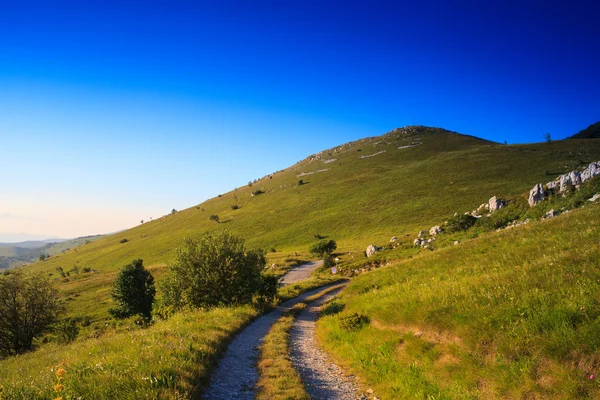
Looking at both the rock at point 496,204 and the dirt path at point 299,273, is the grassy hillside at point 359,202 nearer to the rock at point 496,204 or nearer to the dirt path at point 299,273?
the dirt path at point 299,273

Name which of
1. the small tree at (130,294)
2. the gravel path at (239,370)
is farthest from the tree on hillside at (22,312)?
the gravel path at (239,370)

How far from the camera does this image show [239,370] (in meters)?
12.2

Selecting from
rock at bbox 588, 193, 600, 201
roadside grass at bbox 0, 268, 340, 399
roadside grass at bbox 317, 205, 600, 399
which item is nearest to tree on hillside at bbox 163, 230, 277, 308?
roadside grass at bbox 0, 268, 340, 399

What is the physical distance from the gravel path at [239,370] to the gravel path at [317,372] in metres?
1.89

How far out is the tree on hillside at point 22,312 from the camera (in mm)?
34000

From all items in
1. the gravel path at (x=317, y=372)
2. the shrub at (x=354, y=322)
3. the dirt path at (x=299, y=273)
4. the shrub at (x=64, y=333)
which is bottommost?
the dirt path at (x=299, y=273)

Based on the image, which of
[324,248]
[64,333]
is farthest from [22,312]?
[324,248]

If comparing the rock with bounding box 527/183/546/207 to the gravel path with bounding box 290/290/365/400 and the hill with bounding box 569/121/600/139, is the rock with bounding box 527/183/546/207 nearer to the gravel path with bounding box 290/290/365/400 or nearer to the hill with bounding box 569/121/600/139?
the gravel path with bounding box 290/290/365/400

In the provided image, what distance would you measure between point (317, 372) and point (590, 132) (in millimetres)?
228133

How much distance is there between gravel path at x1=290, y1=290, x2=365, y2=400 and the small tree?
45.1 meters

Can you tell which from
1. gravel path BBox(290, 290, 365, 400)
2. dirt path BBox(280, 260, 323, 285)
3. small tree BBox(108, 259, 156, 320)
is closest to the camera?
gravel path BBox(290, 290, 365, 400)

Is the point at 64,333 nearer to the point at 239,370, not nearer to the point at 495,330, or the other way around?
the point at 239,370

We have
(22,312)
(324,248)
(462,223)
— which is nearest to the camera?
(22,312)

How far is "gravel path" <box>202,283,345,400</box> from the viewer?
391 inches
